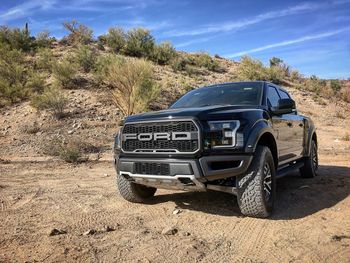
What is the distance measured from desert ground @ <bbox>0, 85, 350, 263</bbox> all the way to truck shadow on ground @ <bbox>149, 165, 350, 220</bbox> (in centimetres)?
1

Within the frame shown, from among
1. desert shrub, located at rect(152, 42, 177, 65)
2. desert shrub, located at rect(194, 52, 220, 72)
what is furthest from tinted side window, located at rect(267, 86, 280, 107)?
desert shrub, located at rect(194, 52, 220, 72)

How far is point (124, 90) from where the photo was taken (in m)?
17.6

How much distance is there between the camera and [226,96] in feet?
20.8

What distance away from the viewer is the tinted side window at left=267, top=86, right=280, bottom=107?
6.41 meters

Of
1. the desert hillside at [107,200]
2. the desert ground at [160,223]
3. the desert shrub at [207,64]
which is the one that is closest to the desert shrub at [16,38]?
the desert hillside at [107,200]

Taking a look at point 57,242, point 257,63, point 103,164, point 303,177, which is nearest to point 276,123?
point 303,177

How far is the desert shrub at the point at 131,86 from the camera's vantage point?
1691cm

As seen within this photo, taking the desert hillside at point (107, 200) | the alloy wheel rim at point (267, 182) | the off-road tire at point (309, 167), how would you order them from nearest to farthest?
the desert hillside at point (107, 200) < the alloy wheel rim at point (267, 182) < the off-road tire at point (309, 167)

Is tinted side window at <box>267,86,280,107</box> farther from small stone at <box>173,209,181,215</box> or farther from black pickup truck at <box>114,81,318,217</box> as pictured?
small stone at <box>173,209,181,215</box>

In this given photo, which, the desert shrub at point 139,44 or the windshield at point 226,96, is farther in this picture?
the desert shrub at point 139,44

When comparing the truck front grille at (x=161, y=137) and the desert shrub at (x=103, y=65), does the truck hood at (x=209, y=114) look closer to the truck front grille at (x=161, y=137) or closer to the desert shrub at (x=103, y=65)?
the truck front grille at (x=161, y=137)

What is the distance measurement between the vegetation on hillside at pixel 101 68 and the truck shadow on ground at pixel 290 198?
399 inches

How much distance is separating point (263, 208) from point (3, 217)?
3289mm

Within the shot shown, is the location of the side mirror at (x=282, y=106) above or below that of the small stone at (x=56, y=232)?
above
